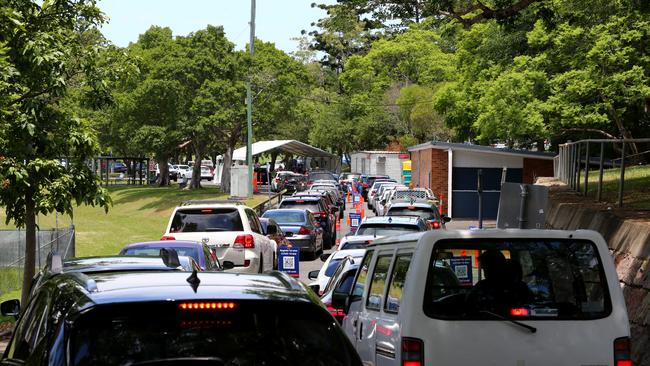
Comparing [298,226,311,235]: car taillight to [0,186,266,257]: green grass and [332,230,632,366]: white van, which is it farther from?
[332,230,632,366]: white van

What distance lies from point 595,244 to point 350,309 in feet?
10.2

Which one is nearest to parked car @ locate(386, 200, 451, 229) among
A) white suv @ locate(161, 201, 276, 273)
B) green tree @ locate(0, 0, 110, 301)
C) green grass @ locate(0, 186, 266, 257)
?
green grass @ locate(0, 186, 266, 257)

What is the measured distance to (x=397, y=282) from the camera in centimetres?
823

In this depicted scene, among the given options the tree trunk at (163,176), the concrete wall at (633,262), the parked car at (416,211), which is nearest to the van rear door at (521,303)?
the concrete wall at (633,262)

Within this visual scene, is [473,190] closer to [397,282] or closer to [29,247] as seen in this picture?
[29,247]

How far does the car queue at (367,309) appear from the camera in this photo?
15.3ft

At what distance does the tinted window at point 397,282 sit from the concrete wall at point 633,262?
156 inches

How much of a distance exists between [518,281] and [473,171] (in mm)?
43802

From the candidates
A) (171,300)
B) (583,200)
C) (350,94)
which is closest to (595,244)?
(171,300)

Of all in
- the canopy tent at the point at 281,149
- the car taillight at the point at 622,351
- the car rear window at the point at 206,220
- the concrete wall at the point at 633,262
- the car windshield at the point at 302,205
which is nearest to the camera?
the car taillight at the point at 622,351

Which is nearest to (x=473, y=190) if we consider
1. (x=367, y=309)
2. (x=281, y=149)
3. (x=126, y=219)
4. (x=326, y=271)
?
(x=126, y=219)

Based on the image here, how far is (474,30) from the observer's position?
53.9 meters

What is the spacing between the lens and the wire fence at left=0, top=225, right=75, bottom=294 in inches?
916

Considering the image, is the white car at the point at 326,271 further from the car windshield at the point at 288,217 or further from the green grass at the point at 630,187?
the car windshield at the point at 288,217
